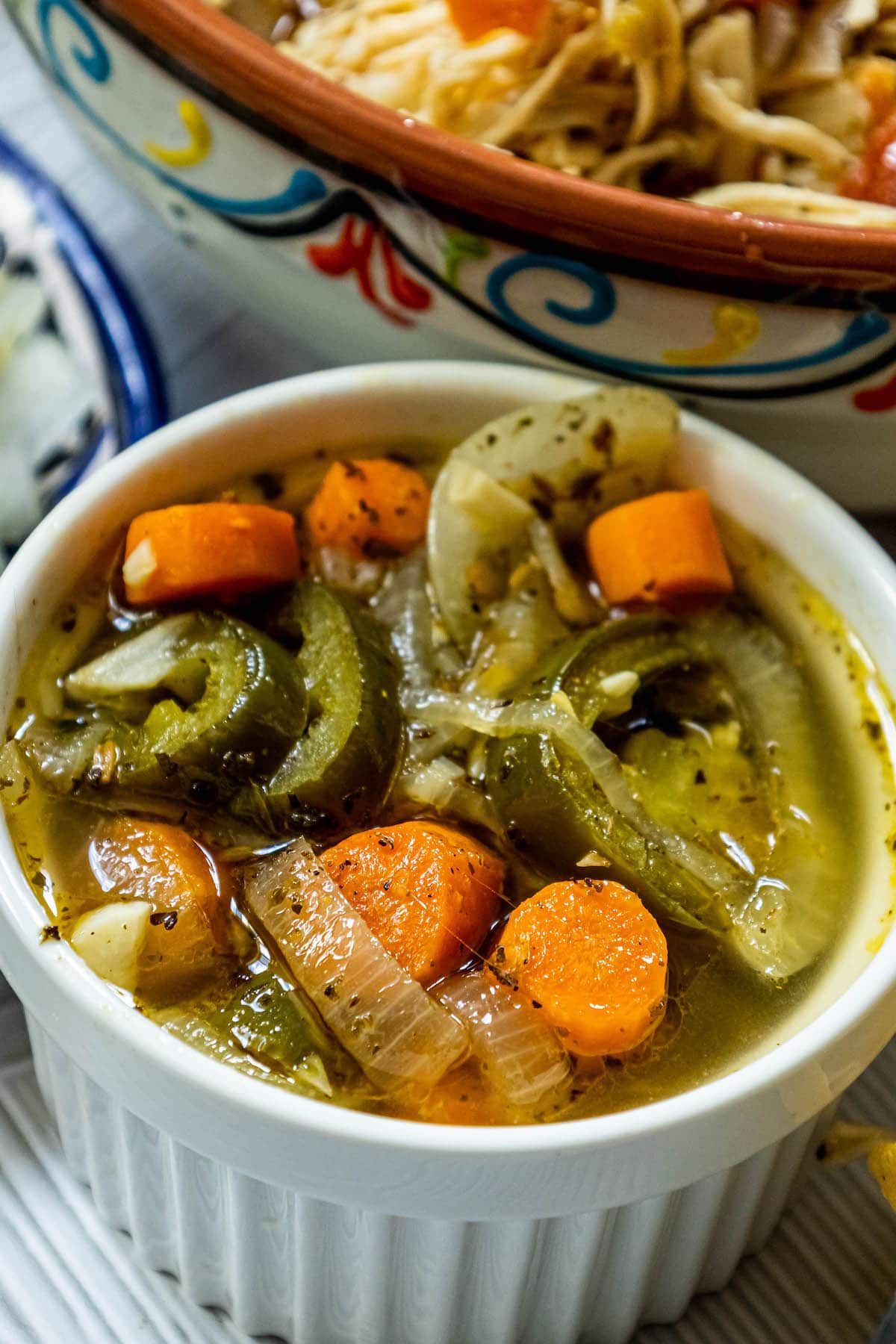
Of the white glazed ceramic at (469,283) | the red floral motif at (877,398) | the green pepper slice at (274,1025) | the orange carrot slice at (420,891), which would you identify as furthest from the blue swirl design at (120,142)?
the green pepper slice at (274,1025)

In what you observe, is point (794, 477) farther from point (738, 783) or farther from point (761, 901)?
point (761, 901)

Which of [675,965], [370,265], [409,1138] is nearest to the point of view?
[409,1138]

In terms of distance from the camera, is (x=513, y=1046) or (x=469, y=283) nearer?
(x=513, y=1046)

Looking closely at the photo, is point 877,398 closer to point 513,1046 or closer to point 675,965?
point 675,965

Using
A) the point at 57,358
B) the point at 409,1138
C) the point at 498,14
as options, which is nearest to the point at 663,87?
the point at 498,14

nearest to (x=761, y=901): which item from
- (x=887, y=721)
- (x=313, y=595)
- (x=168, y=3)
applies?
(x=887, y=721)

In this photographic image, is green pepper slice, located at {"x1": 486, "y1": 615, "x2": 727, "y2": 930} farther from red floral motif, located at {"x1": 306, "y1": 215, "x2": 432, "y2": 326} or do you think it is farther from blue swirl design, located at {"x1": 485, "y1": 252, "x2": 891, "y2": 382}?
red floral motif, located at {"x1": 306, "y1": 215, "x2": 432, "y2": 326}

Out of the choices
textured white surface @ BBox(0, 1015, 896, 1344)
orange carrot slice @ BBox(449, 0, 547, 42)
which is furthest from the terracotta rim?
textured white surface @ BBox(0, 1015, 896, 1344)
